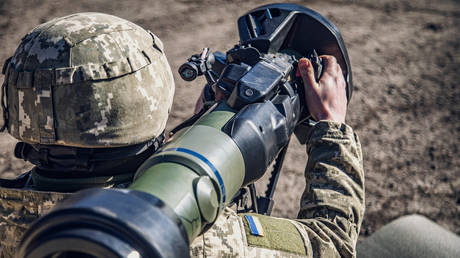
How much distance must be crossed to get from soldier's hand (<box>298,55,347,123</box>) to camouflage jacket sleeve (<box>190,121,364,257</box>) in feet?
0.28

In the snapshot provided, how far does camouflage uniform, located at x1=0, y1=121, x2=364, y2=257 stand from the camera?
1669 millimetres

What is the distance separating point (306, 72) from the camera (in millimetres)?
2002

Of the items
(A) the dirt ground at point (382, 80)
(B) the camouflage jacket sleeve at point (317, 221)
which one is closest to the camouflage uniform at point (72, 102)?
(B) the camouflage jacket sleeve at point (317, 221)

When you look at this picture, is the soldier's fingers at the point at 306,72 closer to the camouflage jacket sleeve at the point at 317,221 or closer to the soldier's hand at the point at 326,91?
the soldier's hand at the point at 326,91

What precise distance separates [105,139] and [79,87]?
21 centimetres

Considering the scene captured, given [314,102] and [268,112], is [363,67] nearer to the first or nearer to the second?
[314,102]

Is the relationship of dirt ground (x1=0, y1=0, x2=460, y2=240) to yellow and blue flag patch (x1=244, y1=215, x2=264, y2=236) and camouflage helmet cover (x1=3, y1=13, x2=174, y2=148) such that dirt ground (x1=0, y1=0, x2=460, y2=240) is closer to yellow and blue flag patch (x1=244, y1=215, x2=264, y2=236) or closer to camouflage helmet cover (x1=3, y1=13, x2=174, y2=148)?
yellow and blue flag patch (x1=244, y1=215, x2=264, y2=236)

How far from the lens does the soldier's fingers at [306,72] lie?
6.57ft

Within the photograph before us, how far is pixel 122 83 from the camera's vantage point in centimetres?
177

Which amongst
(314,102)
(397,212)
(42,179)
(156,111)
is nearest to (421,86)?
(397,212)

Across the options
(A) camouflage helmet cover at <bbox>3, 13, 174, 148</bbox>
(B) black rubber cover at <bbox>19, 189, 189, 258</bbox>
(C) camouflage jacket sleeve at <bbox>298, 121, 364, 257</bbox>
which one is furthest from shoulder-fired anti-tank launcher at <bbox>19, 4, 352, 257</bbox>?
(A) camouflage helmet cover at <bbox>3, 13, 174, 148</bbox>

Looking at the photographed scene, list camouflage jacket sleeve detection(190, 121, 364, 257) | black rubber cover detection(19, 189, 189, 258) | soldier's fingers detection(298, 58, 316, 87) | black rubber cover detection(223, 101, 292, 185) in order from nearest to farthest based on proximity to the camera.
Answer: black rubber cover detection(19, 189, 189, 258), black rubber cover detection(223, 101, 292, 185), camouflage jacket sleeve detection(190, 121, 364, 257), soldier's fingers detection(298, 58, 316, 87)

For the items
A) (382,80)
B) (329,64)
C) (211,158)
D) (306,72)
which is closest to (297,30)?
(329,64)

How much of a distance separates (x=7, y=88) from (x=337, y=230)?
4.63ft
